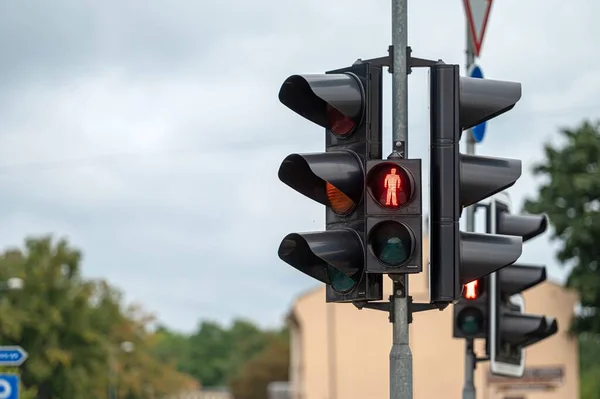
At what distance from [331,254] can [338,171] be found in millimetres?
474

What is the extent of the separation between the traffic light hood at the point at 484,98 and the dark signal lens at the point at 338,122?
2.21ft

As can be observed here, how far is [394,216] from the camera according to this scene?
8133 mm

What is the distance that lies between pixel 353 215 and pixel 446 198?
563 mm

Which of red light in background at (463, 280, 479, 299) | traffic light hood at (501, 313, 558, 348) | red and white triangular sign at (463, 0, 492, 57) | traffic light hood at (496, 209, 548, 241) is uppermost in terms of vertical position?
red and white triangular sign at (463, 0, 492, 57)

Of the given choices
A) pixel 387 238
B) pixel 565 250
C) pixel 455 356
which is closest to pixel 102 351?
pixel 455 356

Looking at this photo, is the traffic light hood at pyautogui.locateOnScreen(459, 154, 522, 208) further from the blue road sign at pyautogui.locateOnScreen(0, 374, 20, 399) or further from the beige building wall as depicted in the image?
the beige building wall

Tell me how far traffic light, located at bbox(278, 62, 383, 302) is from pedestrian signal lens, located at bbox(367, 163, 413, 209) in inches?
7.0

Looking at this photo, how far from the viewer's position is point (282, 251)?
850 centimetres

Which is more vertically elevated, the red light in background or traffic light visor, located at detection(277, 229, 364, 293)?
the red light in background

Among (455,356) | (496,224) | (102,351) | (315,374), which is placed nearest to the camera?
(496,224)

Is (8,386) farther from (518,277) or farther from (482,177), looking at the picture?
(482,177)

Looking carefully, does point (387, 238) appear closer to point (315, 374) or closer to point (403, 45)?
point (403, 45)

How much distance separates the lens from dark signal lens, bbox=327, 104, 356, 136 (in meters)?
8.60

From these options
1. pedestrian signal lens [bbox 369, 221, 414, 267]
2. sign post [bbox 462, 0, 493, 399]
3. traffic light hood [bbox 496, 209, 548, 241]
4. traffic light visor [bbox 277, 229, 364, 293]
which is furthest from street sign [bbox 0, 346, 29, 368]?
pedestrian signal lens [bbox 369, 221, 414, 267]
